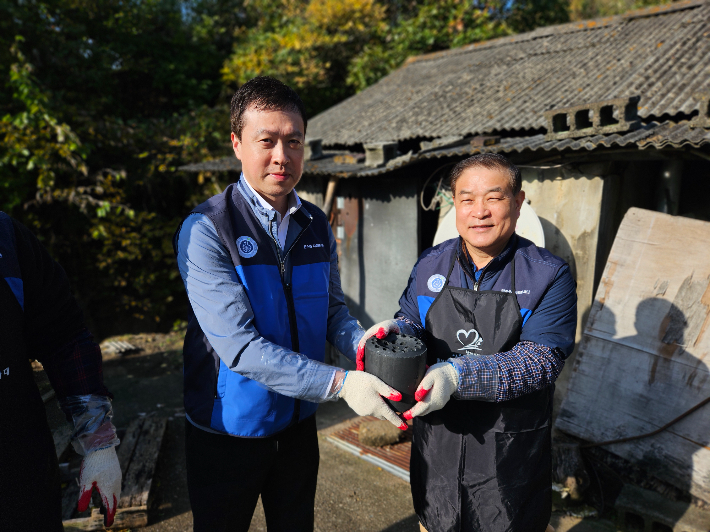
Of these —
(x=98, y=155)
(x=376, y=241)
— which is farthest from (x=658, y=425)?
(x=98, y=155)

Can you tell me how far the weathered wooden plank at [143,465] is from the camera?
3406 mm

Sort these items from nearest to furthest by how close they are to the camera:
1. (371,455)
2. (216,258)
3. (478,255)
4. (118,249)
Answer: (216,258) → (478,255) → (371,455) → (118,249)

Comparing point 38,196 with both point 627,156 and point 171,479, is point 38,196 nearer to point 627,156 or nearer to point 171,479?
→ point 171,479

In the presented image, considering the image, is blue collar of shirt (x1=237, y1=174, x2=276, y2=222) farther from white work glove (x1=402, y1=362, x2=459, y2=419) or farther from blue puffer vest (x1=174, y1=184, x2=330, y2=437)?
white work glove (x1=402, y1=362, x2=459, y2=419)

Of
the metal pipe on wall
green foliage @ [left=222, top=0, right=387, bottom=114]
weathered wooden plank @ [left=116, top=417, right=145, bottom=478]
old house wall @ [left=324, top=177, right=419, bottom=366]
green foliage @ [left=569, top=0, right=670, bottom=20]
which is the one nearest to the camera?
weathered wooden plank @ [left=116, top=417, right=145, bottom=478]

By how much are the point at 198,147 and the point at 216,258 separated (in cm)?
868

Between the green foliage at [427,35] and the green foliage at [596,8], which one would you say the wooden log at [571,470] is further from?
the green foliage at [596,8]

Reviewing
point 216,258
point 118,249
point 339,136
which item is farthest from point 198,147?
point 216,258

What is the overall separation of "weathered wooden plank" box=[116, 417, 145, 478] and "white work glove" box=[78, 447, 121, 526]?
7.25 feet

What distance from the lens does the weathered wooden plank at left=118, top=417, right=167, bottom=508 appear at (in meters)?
3.41

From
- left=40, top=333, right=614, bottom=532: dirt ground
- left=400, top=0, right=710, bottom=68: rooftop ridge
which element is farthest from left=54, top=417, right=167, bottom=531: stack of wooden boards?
left=400, top=0, right=710, bottom=68: rooftop ridge

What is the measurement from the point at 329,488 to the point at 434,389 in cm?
272

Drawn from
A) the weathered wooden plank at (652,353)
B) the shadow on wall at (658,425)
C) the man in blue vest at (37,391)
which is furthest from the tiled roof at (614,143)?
the man in blue vest at (37,391)

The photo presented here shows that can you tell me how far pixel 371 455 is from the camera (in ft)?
14.3
